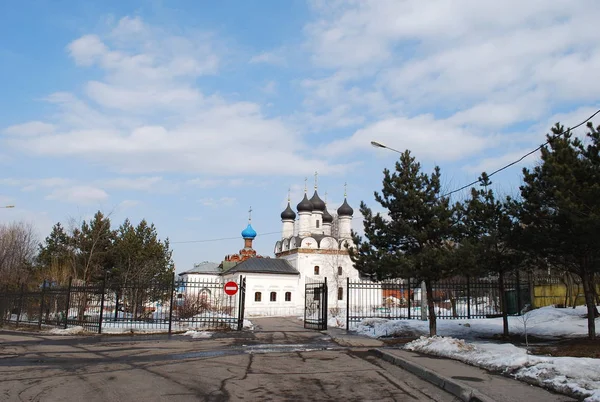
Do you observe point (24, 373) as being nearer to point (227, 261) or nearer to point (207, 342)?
point (207, 342)

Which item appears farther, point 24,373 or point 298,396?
point 24,373

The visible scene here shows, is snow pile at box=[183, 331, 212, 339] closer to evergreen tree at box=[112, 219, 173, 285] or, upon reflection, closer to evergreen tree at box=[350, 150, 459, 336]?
evergreen tree at box=[350, 150, 459, 336]

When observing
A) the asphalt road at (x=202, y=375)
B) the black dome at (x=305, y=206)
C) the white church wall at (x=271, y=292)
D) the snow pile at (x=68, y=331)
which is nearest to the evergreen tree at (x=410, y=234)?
the asphalt road at (x=202, y=375)

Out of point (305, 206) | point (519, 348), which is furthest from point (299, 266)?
point (519, 348)

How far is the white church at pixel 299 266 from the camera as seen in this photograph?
56.5 m

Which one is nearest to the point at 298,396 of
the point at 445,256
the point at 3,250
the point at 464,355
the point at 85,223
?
the point at 464,355

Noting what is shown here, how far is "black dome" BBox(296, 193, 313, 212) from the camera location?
65.4 m

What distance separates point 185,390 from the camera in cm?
762

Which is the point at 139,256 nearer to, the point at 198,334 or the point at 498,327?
the point at 198,334

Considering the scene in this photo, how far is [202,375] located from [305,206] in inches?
2229

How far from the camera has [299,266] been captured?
60.9 metres

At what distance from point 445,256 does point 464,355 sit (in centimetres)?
476

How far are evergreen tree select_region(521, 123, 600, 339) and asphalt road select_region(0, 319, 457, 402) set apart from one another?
5.83 m

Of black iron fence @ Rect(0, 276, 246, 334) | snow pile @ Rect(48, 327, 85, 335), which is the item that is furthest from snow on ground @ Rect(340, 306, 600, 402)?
snow pile @ Rect(48, 327, 85, 335)
